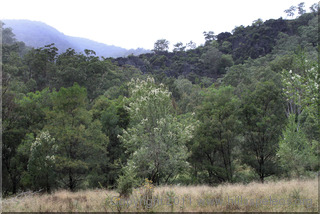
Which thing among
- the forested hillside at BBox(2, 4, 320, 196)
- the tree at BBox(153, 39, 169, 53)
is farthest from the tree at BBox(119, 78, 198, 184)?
the tree at BBox(153, 39, 169, 53)

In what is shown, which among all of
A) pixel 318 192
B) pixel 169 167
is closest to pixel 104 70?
pixel 169 167

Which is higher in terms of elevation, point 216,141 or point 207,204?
point 207,204

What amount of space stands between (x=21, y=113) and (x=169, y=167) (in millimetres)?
14872

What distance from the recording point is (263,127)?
61.0 feet

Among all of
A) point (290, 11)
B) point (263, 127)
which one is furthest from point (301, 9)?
point (263, 127)

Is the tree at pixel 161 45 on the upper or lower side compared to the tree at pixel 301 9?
lower

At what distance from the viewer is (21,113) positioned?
18.8 metres

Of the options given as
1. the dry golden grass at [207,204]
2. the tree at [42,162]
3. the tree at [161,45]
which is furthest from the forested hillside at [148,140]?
the tree at [161,45]

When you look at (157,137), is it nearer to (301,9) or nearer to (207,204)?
(207,204)

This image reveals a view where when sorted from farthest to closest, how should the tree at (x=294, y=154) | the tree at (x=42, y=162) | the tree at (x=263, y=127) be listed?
the tree at (x=263, y=127) < the tree at (x=294, y=154) < the tree at (x=42, y=162)

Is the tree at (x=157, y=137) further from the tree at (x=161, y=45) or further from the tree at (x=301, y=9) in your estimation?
the tree at (x=301, y=9)

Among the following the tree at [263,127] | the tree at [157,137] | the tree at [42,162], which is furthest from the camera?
the tree at [263,127]

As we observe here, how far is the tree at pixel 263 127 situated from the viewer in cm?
1870

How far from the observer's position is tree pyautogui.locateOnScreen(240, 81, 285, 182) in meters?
18.7
